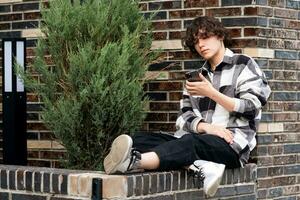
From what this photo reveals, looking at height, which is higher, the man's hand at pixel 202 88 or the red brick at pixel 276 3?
the red brick at pixel 276 3

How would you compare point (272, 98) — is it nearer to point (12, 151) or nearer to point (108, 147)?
point (108, 147)

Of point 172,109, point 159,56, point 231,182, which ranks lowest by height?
point 231,182

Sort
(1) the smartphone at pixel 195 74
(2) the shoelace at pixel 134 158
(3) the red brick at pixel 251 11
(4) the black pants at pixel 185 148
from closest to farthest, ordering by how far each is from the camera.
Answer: (2) the shoelace at pixel 134 158 < (4) the black pants at pixel 185 148 < (1) the smartphone at pixel 195 74 < (3) the red brick at pixel 251 11

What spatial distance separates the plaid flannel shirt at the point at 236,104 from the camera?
20.8 feet

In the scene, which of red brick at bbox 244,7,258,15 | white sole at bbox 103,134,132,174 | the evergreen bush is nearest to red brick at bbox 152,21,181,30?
the evergreen bush

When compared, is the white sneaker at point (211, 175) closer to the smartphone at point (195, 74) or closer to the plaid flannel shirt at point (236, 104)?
the plaid flannel shirt at point (236, 104)

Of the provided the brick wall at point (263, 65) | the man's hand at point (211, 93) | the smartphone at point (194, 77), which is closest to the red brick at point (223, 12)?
the brick wall at point (263, 65)

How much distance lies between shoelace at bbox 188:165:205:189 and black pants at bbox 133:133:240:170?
0.28 feet

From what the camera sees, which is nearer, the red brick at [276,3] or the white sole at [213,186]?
the white sole at [213,186]

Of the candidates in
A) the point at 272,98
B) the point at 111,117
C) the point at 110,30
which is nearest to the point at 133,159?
the point at 111,117

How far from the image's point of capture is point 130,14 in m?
6.92

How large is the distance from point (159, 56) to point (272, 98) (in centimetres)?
101

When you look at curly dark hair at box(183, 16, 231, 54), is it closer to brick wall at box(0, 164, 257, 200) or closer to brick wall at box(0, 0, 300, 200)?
brick wall at box(0, 0, 300, 200)

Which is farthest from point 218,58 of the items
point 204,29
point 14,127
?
point 14,127
